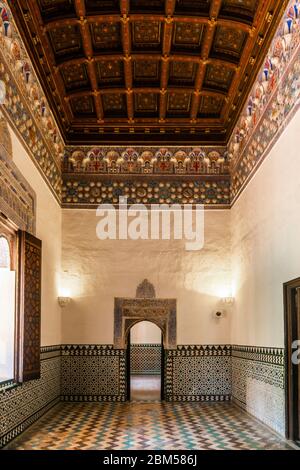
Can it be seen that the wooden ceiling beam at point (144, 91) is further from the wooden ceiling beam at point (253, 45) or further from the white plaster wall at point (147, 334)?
the white plaster wall at point (147, 334)

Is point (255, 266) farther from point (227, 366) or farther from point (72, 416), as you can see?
point (72, 416)

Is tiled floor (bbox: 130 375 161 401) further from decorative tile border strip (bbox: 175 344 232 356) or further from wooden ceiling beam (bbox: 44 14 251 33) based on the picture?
wooden ceiling beam (bbox: 44 14 251 33)

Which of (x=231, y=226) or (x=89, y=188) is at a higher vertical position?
(x=89, y=188)

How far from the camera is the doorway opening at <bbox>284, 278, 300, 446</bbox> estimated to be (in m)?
4.47

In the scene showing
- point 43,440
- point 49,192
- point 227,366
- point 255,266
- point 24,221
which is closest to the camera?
point 43,440

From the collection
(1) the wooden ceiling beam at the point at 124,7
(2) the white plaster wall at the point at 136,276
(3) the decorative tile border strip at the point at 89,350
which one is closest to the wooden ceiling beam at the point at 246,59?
(1) the wooden ceiling beam at the point at 124,7

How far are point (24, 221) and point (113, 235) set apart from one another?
2263 millimetres

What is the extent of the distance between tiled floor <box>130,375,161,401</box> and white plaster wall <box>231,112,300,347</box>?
1459mm

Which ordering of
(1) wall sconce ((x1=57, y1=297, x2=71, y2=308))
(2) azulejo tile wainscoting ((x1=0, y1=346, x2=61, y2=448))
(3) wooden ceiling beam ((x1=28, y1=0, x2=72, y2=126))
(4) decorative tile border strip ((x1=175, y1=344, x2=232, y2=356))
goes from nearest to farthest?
(2) azulejo tile wainscoting ((x1=0, y1=346, x2=61, y2=448)), (3) wooden ceiling beam ((x1=28, y1=0, x2=72, y2=126)), (1) wall sconce ((x1=57, y1=297, x2=71, y2=308)), (4) decorative tile border strip ((x1=175, y1=344, x2=232, y2=356))

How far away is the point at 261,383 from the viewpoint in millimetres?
5449

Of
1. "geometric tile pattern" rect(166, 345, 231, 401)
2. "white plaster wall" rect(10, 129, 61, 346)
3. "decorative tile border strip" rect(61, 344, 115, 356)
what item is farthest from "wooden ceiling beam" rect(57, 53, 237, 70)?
"geometric tile pattern" rect(166, 345, 231, 401)

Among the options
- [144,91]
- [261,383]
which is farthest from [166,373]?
[144,91]

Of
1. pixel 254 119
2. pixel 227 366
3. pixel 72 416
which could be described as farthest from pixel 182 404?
pixel 254 119

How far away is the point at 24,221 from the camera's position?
5.03 metres
